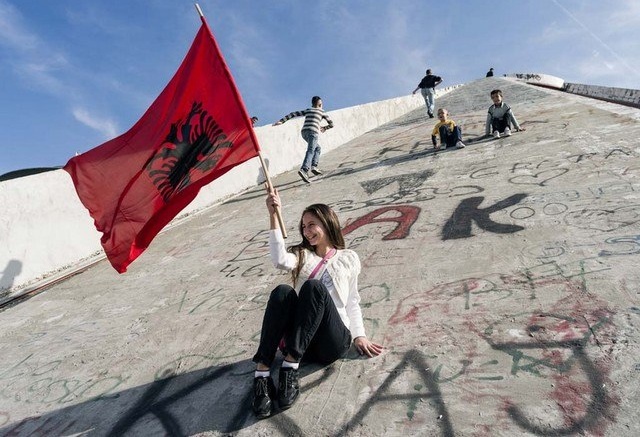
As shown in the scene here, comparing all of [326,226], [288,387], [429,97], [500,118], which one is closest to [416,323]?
[326,226]

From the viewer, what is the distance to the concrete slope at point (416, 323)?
205 cm

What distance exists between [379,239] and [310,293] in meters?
2.26

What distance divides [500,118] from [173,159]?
6.25 m

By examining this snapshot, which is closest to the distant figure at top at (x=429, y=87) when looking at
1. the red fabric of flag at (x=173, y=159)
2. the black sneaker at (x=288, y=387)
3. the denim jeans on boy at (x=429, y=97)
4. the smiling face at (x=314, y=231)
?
the denim jeans on boy at (x=429, y=97)

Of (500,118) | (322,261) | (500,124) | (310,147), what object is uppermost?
(310,147)

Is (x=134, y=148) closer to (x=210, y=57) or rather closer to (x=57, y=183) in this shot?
(x=210, y=57)

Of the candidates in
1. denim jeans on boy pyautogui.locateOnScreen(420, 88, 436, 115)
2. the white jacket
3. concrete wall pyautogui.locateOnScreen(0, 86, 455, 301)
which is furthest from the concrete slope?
denim jeans on boy pyautogui.locateOnScreen(420, 88, 436, 115)

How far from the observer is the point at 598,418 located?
1777 mm

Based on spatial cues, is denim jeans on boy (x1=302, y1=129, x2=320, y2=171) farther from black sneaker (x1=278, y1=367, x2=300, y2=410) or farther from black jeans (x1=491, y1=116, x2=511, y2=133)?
black sneaker (x1=278, y1=367, x2=300, y2=410)

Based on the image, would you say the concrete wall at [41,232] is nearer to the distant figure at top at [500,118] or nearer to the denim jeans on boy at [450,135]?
the denim jeans on boy at [450,135]

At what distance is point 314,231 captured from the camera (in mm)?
2717

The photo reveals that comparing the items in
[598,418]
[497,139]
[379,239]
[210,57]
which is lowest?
[598,418]

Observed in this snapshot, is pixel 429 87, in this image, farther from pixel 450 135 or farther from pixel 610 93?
pixel 610 93

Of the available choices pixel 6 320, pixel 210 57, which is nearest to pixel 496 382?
pixel 210 57
